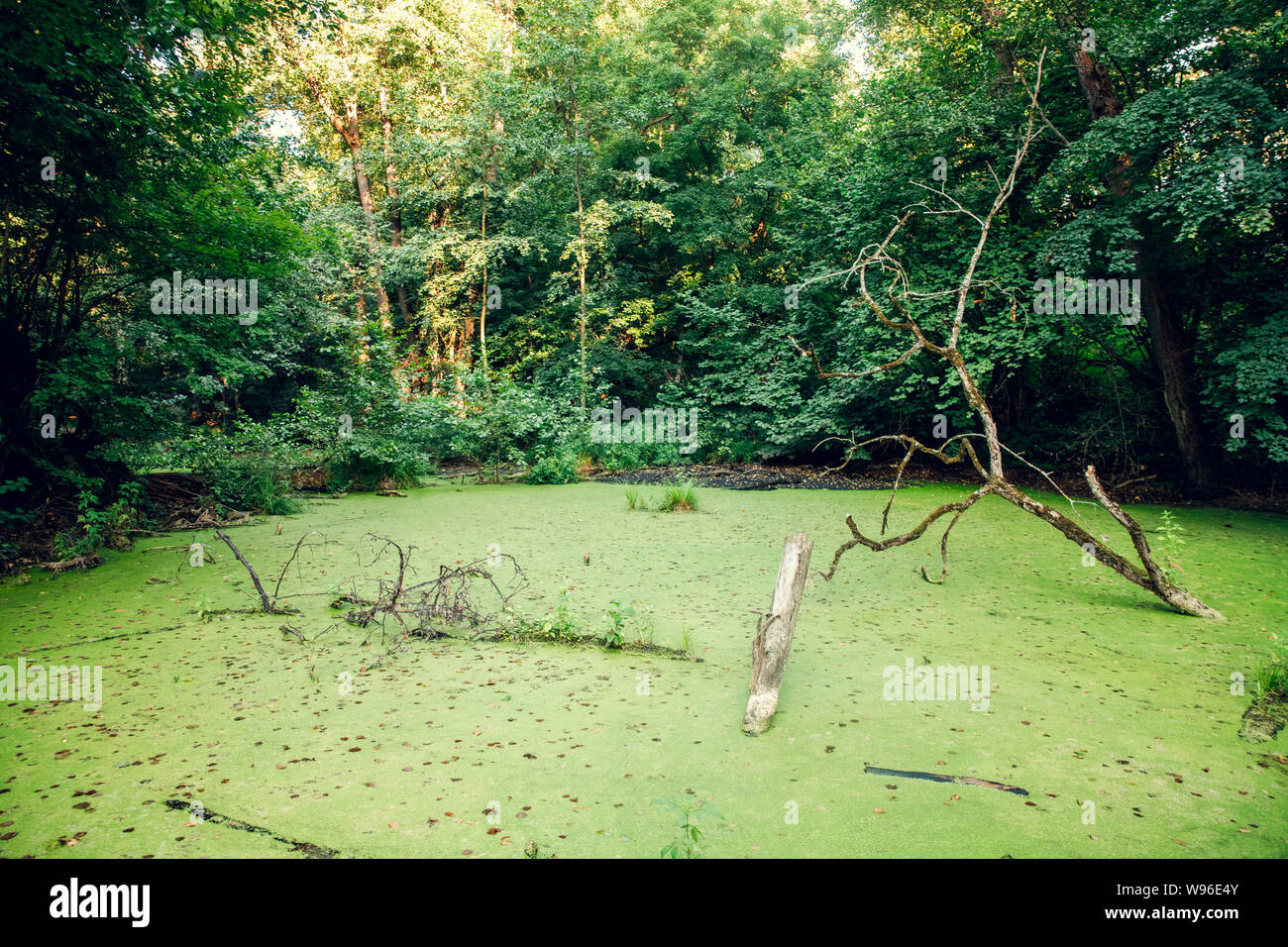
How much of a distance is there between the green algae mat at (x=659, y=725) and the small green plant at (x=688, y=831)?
0.02m

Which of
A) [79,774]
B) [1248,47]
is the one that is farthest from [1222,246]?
[79,774]

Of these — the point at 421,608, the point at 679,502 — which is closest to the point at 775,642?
the point at 421,608

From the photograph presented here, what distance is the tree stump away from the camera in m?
2.62

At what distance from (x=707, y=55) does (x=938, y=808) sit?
15827mm

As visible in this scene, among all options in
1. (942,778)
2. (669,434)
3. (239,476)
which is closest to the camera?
(942,778)

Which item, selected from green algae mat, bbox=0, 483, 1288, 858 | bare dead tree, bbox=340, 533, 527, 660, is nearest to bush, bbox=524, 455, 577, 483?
green algae mat, bbox=0, 483, 1288, 858

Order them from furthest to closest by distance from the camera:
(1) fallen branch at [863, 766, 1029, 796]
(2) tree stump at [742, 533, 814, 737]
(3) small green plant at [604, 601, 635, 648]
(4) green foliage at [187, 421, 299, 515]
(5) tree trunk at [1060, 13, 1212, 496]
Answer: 1. (4) green foliage at [187, 421, 299, 515]
2. (5) tree trunk at [1060, 13, 1212, 496]
3. (3) small green plant at [604, 601, 635, 648]
4. (2) tree stump at [742, 533, 814, 737]
5. (1) fallen branch at [863, 766, 1029, 796]

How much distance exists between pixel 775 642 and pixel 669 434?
1001 cm

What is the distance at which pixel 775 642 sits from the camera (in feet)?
9.09

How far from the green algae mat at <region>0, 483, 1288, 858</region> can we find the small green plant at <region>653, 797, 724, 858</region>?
0.02m

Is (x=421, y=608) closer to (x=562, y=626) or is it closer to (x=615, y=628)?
(x=562, y=626)

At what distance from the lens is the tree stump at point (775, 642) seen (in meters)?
2.62

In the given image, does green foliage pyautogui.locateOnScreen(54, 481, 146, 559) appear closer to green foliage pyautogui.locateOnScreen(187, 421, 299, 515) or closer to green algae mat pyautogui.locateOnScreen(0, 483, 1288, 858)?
green algae mat pyautogui.locateOnScreen(0, 483, 1288, 858)

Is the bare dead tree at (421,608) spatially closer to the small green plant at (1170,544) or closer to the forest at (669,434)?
the forest at (669,434)
